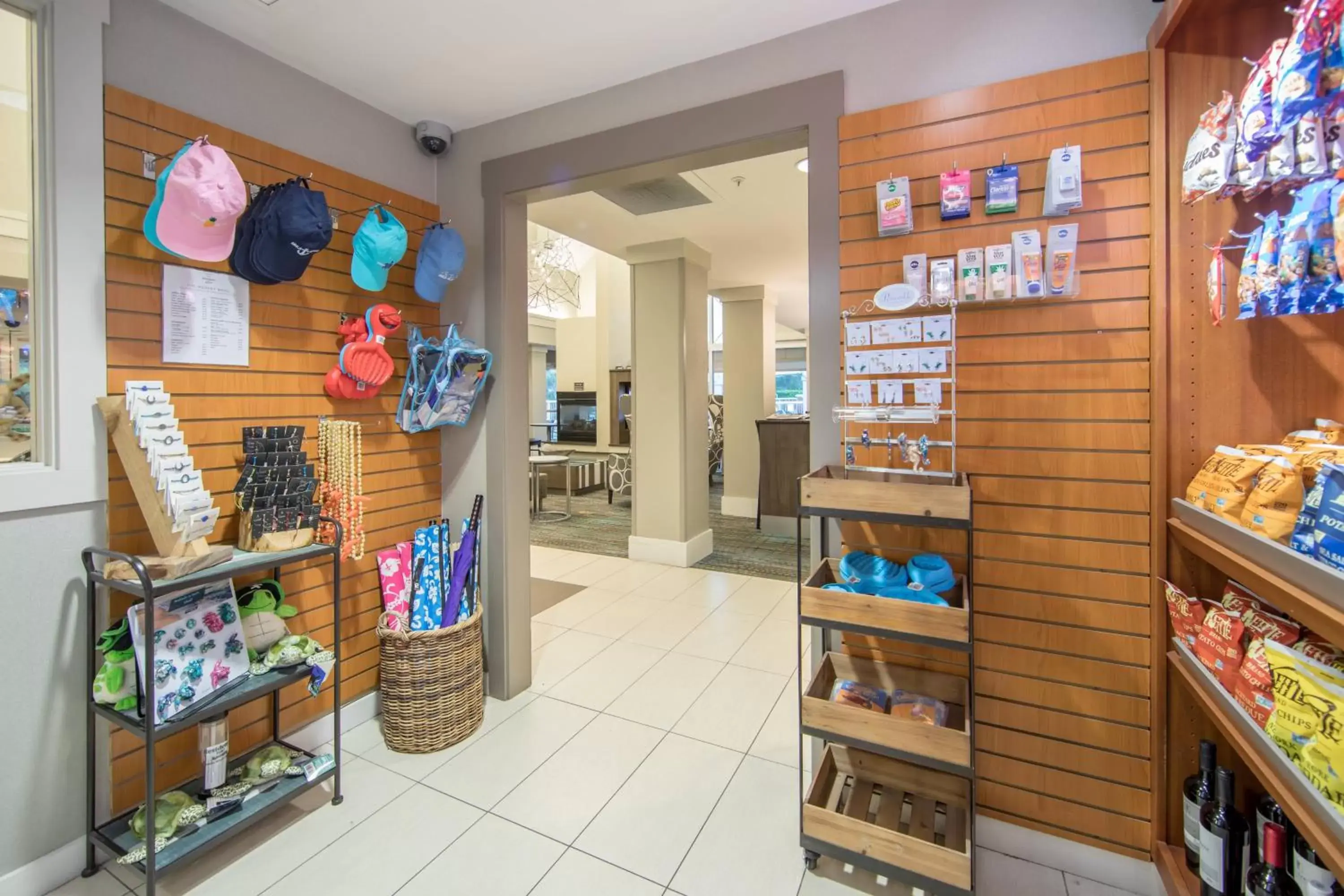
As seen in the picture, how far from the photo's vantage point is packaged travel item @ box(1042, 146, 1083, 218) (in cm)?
170

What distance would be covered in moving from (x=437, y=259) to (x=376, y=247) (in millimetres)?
280

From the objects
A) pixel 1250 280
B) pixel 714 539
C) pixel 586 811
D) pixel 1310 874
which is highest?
pixel 1250 280

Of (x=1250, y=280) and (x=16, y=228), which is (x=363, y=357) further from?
(x=1250, y=280)

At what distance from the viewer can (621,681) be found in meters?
3.09

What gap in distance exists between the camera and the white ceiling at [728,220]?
375cm

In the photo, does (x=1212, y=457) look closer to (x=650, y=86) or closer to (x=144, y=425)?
(x=650, y=86)

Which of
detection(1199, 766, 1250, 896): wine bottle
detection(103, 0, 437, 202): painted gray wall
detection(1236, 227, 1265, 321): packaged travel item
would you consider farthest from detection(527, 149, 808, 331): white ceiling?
detection(1199, 766, 1250, 896): wine bottle

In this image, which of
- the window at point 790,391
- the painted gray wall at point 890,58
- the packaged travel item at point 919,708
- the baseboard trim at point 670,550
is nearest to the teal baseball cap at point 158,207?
the painted gray wall at point 890,58

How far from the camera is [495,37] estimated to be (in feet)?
7.07

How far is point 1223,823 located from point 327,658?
2678 mm

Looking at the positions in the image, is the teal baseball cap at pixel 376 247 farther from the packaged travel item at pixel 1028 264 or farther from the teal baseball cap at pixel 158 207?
the packaged travel item at pixel 1028 264

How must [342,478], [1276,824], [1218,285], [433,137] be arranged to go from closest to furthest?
1. [1276,824]
2. [1218,285]
3. [342,478]
4. [433,137]

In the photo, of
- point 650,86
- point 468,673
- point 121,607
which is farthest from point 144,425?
point 650,86

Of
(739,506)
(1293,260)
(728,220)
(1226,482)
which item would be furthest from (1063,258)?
(739,506)
